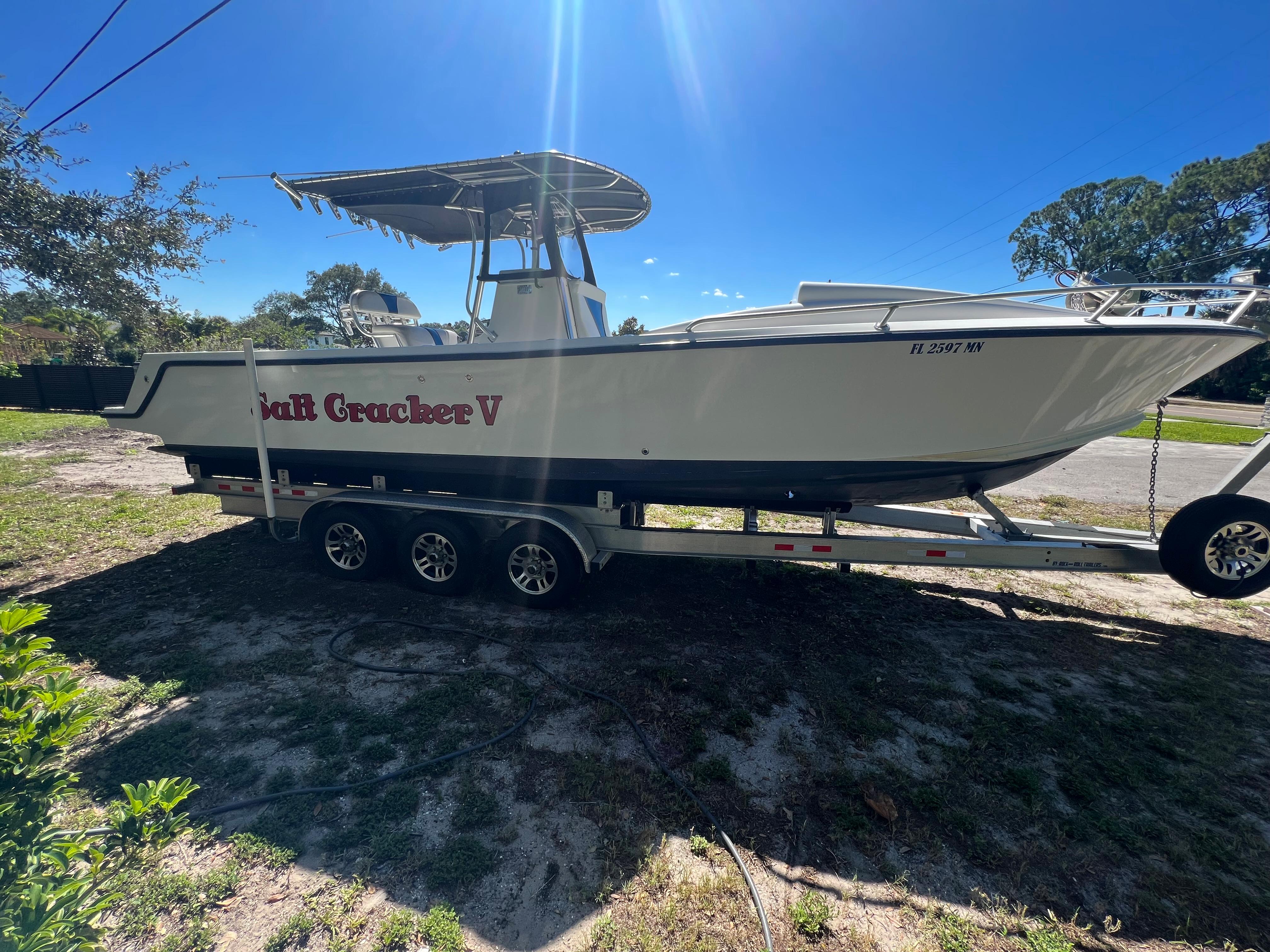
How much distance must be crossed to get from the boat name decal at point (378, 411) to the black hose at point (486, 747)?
1.55m

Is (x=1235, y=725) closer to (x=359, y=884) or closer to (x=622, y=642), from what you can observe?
(x=622, y=642)

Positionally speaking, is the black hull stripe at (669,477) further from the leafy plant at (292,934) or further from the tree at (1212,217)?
the tree at (1212,217)

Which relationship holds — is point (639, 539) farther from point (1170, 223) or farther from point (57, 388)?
point (1170, 223)

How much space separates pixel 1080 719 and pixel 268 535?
24.2 ft

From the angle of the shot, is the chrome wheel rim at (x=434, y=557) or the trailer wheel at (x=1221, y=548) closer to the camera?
the trailer wheel at (x=1221, y=548)

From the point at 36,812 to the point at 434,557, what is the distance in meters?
2.89

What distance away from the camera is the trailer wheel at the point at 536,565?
3.94 m

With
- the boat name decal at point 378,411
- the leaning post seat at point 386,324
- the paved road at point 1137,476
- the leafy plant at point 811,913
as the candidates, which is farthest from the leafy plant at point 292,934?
the paved road at point 1137,476

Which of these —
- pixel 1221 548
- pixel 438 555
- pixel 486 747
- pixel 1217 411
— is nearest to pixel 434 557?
pixel 438 555

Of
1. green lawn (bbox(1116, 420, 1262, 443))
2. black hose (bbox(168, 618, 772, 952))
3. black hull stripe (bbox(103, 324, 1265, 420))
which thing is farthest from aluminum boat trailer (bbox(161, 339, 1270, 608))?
green lawn (bbox(1116, 420, 1262, 443))

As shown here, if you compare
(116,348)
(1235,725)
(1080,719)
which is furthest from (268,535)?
(116,348)

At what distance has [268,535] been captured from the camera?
232 inches

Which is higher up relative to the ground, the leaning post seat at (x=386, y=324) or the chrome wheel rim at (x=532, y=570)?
the leaning post seat at (x=386, y=324)

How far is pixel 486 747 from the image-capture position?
263 centimetres
